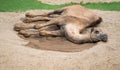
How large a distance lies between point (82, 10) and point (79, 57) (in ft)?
5.56

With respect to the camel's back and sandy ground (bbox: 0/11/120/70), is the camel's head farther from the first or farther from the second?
the camel's back

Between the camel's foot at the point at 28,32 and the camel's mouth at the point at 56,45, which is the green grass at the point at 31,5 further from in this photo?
the camel's mouth at the point at 56,45

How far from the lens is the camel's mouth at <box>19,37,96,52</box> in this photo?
5.01m

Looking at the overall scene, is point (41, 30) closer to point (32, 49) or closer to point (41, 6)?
point (32, 49)

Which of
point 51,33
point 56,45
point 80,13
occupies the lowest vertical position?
point 56,45

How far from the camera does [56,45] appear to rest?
17.1 feet

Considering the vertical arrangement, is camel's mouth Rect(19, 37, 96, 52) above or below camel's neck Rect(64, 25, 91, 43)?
below

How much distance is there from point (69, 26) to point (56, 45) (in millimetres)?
422

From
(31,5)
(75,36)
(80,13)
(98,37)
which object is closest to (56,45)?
(75,36)

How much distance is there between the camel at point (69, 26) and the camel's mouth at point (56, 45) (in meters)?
0.08

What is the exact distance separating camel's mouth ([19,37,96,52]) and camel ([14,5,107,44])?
8cm

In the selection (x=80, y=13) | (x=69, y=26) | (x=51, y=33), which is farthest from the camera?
(x=80, y=13)

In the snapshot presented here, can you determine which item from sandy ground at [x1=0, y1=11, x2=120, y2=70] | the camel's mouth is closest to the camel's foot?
the camel's mouth

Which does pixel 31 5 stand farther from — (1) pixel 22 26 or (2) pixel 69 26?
(2) pixel 69 26
